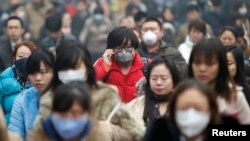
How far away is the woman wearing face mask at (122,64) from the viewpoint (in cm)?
1152

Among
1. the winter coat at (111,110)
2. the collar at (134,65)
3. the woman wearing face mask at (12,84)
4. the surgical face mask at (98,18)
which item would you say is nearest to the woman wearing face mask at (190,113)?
the winter coat at (111,110)

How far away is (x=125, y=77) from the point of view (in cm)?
1157

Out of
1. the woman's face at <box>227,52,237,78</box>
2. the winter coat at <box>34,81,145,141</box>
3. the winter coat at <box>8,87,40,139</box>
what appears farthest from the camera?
the woman's face at <box>227,52,237,78</box>

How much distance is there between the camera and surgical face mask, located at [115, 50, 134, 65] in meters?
11.5

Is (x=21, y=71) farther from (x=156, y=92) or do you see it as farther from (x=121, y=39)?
Result: (x=156, y=92)

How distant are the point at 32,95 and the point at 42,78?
24 cm

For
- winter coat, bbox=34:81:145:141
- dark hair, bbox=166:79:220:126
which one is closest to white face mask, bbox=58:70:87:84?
winter coat, bbox=34:81:145:141

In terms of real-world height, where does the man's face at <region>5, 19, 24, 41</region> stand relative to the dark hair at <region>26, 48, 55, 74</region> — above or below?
below

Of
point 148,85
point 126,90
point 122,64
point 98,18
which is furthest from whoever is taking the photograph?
point 98,18

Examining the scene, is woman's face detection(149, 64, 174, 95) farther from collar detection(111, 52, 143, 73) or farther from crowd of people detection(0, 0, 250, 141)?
collar detection(111, 52, 143, 73)

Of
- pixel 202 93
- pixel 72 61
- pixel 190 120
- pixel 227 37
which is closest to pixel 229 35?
pixel 227 37

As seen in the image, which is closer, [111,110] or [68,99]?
[68,99]

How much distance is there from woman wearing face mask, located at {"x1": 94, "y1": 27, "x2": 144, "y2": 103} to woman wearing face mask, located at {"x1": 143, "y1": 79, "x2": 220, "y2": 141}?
12.8ft

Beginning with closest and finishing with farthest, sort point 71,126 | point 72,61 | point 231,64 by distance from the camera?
point 71,126 → point 72,61 → point 231,64
